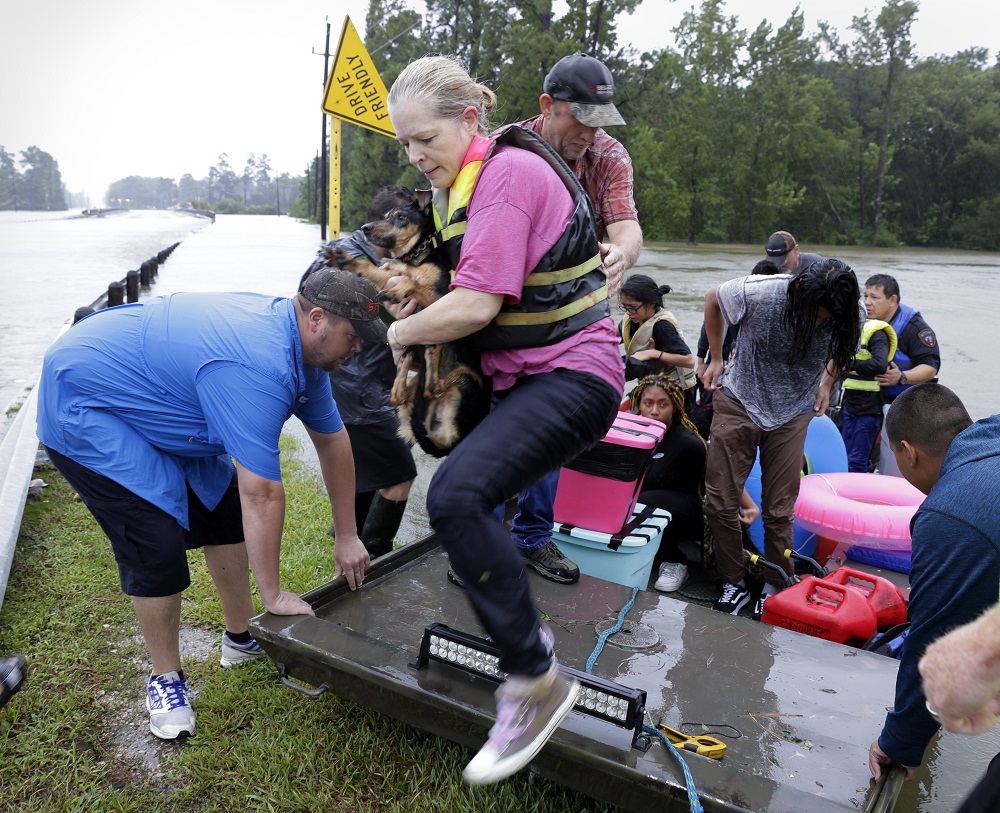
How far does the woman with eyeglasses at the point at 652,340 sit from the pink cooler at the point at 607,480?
140cm

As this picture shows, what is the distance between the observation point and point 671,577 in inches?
203

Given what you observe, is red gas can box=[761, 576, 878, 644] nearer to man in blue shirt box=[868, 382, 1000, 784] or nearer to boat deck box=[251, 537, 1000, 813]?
boat deck box=[251, 537, 1000, 813]

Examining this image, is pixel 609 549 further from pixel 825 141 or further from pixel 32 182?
pixel 32 182

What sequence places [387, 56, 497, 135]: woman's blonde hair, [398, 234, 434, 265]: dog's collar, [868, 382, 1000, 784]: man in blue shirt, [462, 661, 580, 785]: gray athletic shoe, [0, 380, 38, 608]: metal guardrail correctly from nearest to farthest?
1. [868, 382, 1000, 784]: man in blue shirt
2. [462, 661, 580, 785]: gray athletic shoe
3. [387, 56, 497, 135]: woman's blonde hair
4. [398, 234, 434, 265]: dog's collar
5. [0, 380, 38, 608]: metal guardrail

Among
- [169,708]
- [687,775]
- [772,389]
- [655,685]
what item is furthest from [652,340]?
[169,708]

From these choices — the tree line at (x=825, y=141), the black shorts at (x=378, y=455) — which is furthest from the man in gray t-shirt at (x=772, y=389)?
the tree line at (x=825, y=141)

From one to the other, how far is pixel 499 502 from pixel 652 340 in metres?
3.97

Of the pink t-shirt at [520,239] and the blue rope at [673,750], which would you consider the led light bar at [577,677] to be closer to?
the blue rope at [673,750]

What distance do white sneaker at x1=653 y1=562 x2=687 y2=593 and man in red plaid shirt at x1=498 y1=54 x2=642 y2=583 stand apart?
131 centimetres

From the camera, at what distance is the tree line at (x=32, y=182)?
15025 cm

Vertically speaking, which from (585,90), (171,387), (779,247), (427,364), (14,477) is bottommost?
(14,477)

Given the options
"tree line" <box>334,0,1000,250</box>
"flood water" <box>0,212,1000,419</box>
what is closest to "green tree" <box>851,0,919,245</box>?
"tree line" <box>334,0,1000,250</box>

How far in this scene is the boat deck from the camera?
8.23 feet

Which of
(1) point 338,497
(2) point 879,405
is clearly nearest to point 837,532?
(2) point 879,405
